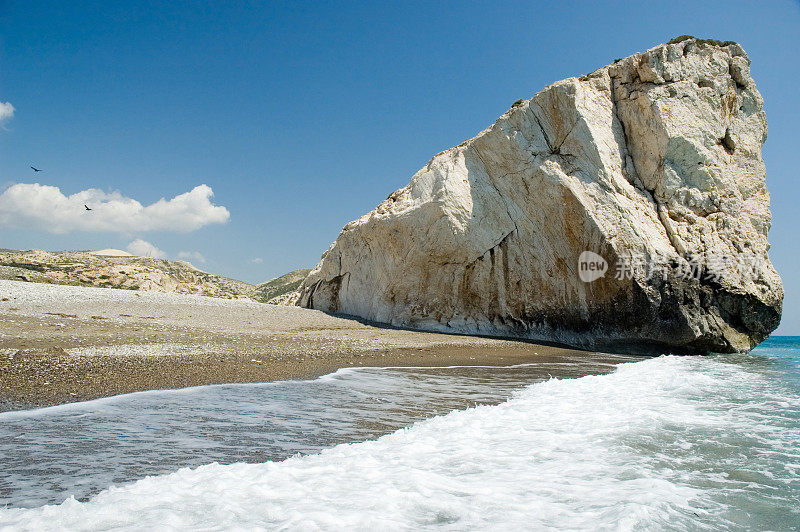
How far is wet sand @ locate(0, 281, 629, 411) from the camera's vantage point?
707 centimetres

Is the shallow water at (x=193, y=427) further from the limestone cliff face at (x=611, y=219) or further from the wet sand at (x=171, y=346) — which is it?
the limestone cliff face at (x=611, y=219)

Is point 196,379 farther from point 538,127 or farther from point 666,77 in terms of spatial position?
point 666,77

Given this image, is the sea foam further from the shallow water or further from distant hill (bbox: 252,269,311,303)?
distant hill (bbox: 252,269,311,303)

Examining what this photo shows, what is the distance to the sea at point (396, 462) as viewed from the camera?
287 centimetres

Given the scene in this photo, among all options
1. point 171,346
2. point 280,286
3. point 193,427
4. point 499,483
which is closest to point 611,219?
point 171,346

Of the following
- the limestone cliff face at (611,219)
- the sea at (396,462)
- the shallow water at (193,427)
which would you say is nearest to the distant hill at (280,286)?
the limestone cliff face at (611,219)

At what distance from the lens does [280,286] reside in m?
50.6

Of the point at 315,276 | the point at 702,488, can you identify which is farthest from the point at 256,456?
the point at 315,276

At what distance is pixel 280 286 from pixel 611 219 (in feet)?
130

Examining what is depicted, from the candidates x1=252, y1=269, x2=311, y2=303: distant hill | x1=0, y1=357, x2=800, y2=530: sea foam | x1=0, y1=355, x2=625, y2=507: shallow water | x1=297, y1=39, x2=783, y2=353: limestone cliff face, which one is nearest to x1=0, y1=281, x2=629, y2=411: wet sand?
x1=0, y1=355, x2=625, y2=507: shallow water

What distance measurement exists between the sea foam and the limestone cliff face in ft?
38.5

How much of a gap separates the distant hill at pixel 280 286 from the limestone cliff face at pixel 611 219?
2628cm

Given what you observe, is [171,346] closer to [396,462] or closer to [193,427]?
[193,427]

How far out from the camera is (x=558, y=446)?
181 inches
